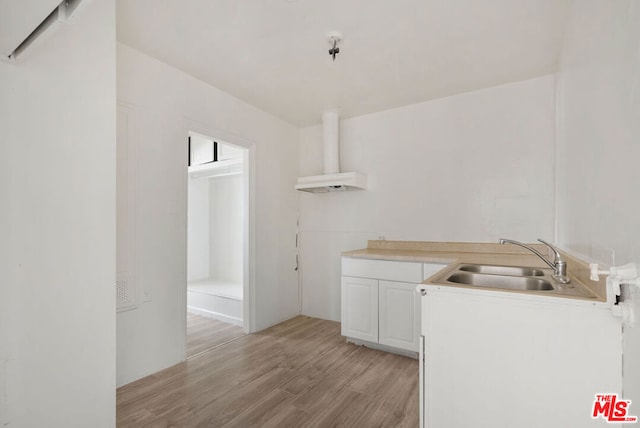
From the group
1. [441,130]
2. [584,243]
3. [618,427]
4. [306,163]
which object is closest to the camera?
[618,427]

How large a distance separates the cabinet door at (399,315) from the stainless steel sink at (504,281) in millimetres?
977

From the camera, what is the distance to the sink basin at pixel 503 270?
1.87 meters

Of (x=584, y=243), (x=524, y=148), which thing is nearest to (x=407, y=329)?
(x=584, y=243)

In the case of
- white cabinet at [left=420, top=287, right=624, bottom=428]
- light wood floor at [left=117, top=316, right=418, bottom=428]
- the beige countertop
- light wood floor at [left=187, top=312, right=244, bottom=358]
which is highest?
the beige countertop

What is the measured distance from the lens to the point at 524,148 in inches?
112

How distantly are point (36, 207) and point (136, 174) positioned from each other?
3.58ft

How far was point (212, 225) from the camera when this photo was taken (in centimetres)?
518

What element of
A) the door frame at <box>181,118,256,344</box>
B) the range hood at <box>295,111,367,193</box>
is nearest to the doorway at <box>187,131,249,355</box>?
the door frame at <box>181,118,256,344</box>

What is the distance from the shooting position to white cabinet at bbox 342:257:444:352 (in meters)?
2.77

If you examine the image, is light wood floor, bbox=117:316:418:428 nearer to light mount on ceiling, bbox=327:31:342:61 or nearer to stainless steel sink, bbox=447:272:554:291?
stainless steel sink, bbox=447:272:554:291

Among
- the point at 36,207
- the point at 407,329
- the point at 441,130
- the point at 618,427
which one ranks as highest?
the point at 441,130

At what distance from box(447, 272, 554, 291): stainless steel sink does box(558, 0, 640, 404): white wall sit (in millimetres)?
267

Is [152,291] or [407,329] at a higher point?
[152,291]

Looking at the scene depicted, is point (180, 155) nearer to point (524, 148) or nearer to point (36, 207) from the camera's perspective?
point (36, 207)
